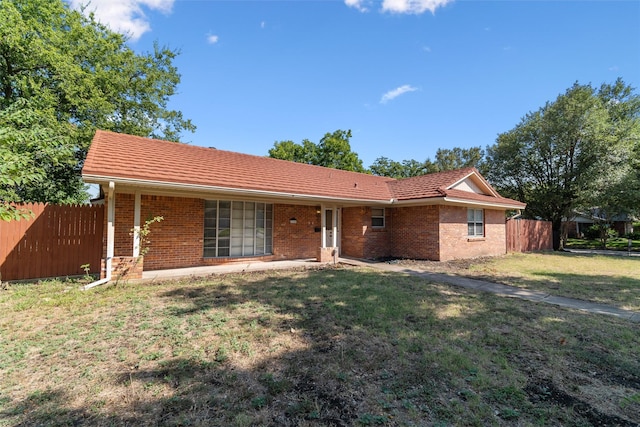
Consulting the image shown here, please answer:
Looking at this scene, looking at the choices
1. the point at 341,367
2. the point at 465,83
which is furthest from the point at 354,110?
the point at 341,367

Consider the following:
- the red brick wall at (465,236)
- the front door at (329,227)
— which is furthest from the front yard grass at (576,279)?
the front door at (329,227)

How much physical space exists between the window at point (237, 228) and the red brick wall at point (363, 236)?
426 cm

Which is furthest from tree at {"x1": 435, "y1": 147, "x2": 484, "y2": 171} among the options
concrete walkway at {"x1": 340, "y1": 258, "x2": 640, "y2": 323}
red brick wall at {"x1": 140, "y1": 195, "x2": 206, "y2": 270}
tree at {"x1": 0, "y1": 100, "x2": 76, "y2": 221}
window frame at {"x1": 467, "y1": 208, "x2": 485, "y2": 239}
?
tree at {"x1": 0, "y1": 100, "x2": 76, "y2": 221}

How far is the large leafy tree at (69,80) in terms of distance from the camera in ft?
45.3

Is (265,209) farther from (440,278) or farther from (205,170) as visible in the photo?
(440,278)

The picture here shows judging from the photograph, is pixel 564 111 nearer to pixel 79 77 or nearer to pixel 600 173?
pixel 600 173

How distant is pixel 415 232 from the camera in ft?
43.4

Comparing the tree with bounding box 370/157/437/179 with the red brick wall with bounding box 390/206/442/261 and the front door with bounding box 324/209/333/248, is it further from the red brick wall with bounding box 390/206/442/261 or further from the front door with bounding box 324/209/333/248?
the front door with bounding box 324/209/333/248

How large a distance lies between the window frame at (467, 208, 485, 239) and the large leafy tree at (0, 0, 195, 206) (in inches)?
723

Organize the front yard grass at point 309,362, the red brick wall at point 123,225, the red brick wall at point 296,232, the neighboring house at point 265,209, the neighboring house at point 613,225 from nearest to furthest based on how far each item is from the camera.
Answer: the front yard grass at point 309,362 → the neighboring house at point 265,209 → the red brick wall at point 123,225 → the red brick wall at point 296,232 → the neighboring house at point 613,225

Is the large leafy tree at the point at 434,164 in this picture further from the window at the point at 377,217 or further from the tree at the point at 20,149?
the tree at the point at 20,149

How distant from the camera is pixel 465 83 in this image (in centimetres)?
1307

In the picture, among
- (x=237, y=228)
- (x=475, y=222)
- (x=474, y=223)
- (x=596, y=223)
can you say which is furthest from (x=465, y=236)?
(x=596, y=223)

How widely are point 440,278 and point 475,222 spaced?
7065 millimetres
